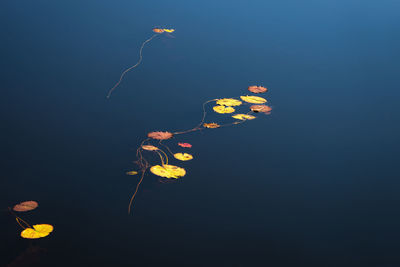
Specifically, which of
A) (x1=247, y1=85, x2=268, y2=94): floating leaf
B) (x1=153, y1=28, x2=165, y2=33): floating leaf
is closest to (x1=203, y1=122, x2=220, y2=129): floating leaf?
(x1=247, y1=85, x2=268, y2=94): floating leaf

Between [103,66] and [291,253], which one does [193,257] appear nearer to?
[291,253]

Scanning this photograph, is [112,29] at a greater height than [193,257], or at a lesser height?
greater

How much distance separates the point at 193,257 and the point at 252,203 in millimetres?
415

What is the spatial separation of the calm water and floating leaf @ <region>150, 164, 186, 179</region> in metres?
0.05

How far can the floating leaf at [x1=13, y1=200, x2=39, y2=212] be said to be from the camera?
1.62 metres

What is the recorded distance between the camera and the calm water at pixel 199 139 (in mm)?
1590

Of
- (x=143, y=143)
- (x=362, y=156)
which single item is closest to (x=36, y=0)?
(x=143, y=143)

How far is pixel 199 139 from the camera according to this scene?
219 cm

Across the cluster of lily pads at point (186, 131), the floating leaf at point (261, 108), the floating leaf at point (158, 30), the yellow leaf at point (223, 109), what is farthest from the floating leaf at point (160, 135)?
the floating leaf at point (158, 30)

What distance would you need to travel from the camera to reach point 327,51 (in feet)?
11.3

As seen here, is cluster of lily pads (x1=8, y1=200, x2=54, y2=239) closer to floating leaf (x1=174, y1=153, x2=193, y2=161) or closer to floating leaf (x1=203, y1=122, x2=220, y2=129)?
floating leaf (x1=174, y1=153, x2=193, y2=161)

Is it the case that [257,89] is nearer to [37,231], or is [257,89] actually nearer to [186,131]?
[186,131]

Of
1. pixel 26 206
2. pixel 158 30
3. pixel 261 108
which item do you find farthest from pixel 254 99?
pixel 26 206

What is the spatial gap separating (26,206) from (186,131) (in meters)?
0.93
